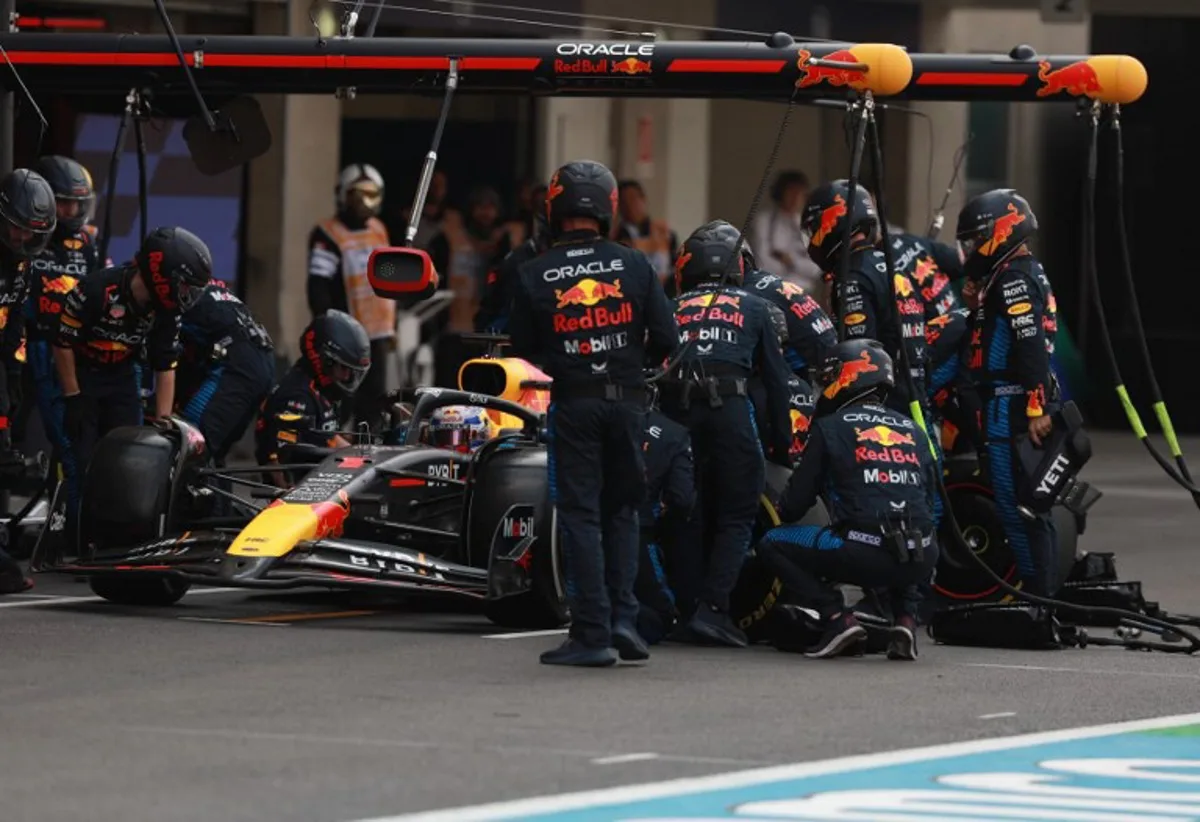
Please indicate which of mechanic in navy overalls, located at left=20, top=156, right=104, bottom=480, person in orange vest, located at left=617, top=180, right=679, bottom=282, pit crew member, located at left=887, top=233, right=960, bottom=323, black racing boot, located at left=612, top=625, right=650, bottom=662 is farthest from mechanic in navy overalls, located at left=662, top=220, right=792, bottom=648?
person in orange vest, located at left=617, top=180, right=679, bottom=282

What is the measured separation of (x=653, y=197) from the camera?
→ 2381 centimetres

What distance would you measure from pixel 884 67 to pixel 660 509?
7.49 ft

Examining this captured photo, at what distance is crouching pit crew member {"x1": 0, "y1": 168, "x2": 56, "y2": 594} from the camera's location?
13516 mm

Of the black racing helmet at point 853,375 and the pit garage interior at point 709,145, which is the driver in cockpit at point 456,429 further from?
the pit garage interior at point 709,145

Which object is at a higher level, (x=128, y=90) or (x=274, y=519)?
(x=128, y=90)

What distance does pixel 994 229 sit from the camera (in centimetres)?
1284

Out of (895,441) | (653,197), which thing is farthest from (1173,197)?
(895,441)

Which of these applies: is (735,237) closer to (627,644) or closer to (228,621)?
(627,644)

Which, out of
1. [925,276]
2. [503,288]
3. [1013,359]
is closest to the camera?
[1013,359]

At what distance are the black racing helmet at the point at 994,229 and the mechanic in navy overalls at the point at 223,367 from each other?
385cm

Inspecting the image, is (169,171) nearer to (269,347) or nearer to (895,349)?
(269,347)

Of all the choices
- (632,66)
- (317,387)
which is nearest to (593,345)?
(632,66)

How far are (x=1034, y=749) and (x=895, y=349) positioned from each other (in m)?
4.59

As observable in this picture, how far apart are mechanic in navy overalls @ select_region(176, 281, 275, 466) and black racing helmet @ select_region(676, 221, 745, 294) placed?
10.6 feet
